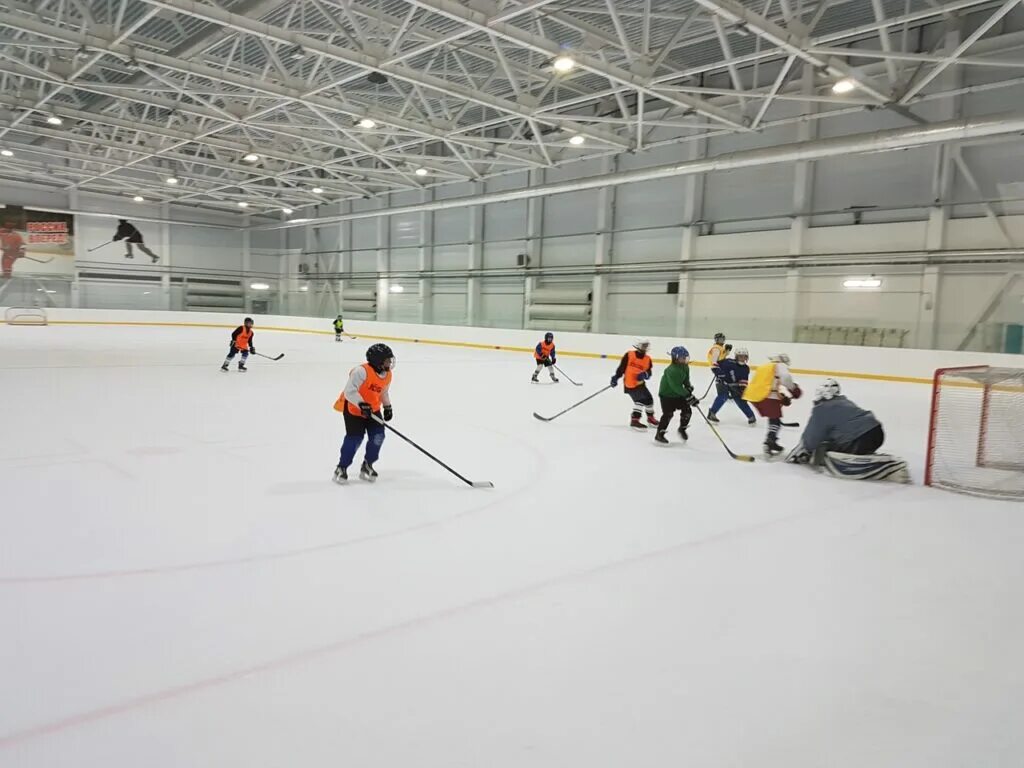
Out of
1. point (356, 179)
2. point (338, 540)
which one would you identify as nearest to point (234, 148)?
point (356, 179)

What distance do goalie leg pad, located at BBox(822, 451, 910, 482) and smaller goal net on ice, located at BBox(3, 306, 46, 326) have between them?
27.8 meters

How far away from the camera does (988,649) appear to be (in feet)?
8.75

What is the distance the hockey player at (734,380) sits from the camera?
26.0 feet

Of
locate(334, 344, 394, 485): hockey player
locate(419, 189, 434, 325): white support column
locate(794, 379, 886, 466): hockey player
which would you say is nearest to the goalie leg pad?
locate(794, 379, 886, 466): hockey player

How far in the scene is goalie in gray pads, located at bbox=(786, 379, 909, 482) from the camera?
5.42 metres

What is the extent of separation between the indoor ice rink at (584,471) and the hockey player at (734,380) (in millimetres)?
114

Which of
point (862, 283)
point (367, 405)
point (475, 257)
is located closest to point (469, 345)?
point (475, 257)

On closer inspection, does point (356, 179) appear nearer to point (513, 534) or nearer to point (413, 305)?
point (413, 305)

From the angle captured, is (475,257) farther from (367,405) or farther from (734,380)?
(367,405)

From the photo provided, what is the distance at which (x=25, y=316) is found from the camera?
24.9m

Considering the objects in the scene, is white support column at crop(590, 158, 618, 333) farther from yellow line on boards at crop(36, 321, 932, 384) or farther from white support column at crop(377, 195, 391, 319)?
white support column at crop(377, 195, 391, 319)

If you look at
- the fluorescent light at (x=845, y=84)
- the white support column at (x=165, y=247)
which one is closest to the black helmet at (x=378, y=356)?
the fluorescent light at (x=845, y=84)

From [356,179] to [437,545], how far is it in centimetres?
2480

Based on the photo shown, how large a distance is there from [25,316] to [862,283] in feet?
91.0
